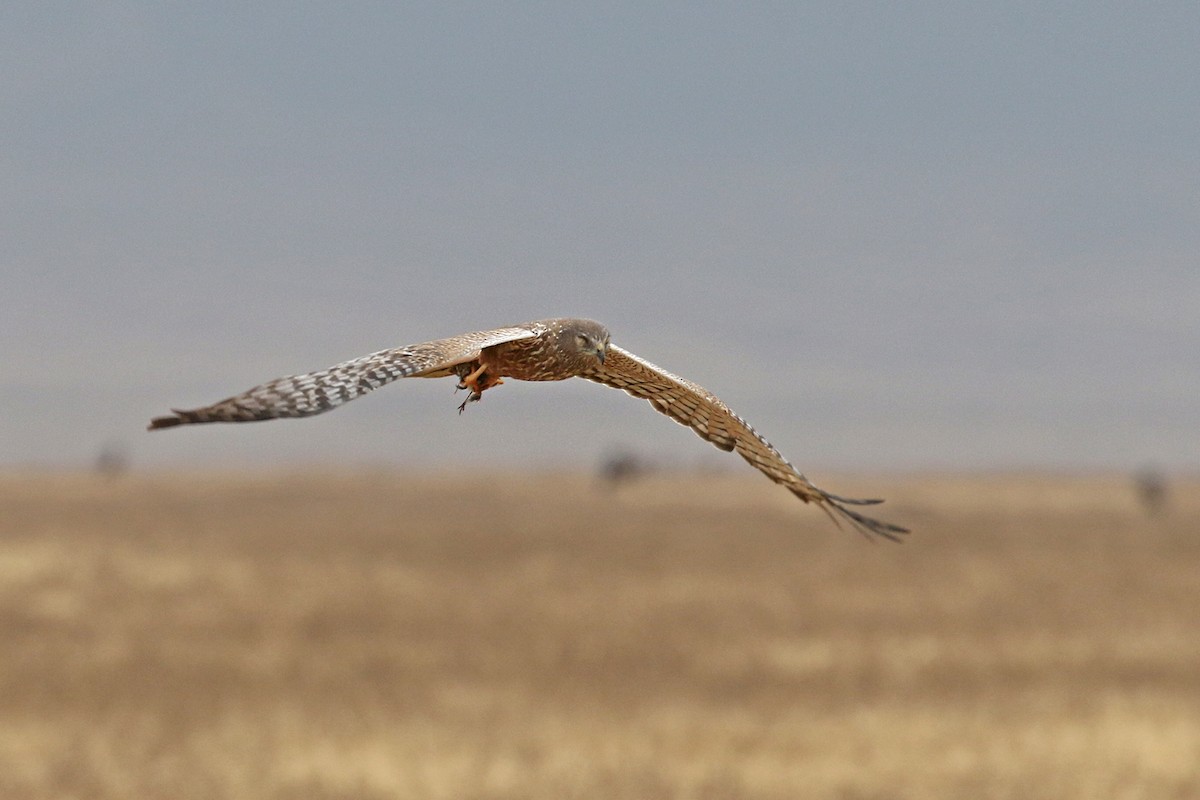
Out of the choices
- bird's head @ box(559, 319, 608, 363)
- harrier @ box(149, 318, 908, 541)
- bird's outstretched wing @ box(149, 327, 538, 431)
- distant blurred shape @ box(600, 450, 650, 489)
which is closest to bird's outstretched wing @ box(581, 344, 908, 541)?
harrier @ box(149, 318, 908, 541)

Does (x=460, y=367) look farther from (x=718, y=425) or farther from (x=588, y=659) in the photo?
(x=588, y=659)

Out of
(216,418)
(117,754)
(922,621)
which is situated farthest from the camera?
(922,621)

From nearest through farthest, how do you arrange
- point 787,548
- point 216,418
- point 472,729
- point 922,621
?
point 216,418, point 472,729, point 922,621, point 787,548

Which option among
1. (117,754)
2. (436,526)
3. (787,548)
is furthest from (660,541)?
(117,754)

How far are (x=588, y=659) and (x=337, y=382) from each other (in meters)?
50.6

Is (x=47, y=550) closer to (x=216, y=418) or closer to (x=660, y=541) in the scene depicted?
(x=660, y=541)

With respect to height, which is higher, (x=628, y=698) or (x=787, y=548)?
(x=787, y=548)

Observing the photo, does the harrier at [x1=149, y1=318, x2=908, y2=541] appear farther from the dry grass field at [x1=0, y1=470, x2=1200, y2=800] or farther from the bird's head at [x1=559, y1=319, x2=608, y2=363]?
the dry grass field at [x1=0, y1=470, x2=1200, y2=800]

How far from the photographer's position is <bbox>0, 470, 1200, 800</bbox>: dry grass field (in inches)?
1515

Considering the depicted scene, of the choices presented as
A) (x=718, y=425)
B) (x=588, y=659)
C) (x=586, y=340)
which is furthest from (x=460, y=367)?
(x=588, y=659)

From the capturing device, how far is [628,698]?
45.5 meters

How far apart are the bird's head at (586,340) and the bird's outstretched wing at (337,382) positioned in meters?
0.09

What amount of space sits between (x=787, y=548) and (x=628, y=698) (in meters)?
28.2

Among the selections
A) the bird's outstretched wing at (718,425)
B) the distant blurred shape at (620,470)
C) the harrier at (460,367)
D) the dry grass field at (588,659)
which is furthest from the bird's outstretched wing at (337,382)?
the distant blurred shape at (620,470)
